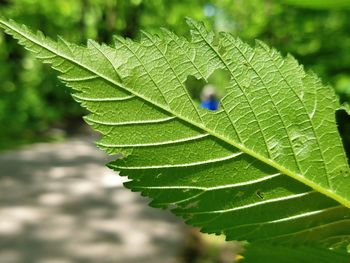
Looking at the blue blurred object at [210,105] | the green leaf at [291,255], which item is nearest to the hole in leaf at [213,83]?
the blue blurred object at [210,105]

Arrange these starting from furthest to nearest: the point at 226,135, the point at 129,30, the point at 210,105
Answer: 1. the point at 129,30
2. the point at 210,105
3. the point at 226,135

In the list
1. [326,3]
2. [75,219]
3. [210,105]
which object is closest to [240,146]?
[210,105]

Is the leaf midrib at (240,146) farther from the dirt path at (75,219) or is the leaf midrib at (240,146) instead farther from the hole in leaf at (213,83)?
the dirt path at (75,219)

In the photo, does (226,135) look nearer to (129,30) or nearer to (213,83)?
(213,83)

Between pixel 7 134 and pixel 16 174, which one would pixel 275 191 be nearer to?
pixel 16 174

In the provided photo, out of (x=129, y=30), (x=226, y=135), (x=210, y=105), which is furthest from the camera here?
(x=129, y=30)

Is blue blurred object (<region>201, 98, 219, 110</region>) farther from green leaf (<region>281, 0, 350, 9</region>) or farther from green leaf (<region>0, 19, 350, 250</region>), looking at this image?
green leaf (<region>281, 0, 350, 9</region>)

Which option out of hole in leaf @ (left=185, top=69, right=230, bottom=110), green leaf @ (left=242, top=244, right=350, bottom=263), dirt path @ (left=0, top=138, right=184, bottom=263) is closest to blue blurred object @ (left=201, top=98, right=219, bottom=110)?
hole in leaf @ (left=185, top=69, right=230, bottom=110)
